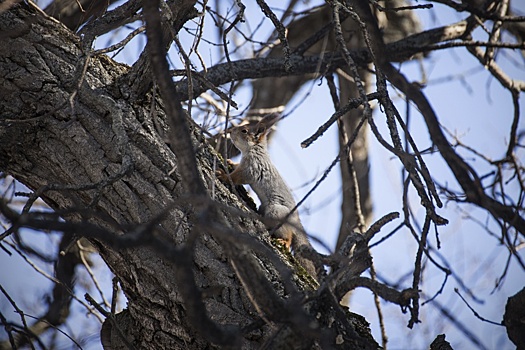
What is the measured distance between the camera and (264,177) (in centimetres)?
432

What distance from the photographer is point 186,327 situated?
220 centimetres

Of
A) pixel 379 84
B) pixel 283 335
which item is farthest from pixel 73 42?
pixel 283 335

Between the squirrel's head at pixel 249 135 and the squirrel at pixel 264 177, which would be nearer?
the squirrel at pixel 264 177

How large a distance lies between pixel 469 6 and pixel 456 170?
3.59 ft

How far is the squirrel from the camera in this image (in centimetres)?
380

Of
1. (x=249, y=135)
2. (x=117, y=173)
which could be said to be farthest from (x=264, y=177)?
(x=117, y=173)

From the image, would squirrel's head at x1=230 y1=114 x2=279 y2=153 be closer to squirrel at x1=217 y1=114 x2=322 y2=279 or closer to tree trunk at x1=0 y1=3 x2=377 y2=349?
squirrel at x1=217 y1=114 x2=322 y2=279

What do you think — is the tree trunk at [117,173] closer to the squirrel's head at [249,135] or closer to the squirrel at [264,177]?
the squirrel at [264,177]

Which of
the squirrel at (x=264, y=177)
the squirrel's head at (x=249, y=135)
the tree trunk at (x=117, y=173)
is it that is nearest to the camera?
the tree trunk at (x=117, y=173)

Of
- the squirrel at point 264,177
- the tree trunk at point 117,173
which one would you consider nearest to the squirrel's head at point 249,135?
the squirrel at point 264,177

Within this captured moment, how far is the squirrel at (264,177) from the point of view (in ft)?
12.5

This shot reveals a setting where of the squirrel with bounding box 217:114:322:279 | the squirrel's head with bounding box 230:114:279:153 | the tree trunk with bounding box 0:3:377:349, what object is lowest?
the tree trunk with bounding box 0:3:377:349

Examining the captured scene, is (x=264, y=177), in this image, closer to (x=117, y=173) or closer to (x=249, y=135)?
(x=249, y=135)

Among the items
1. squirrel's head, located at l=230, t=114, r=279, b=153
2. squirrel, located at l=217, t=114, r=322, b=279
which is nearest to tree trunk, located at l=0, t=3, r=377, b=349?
squirrel, located at l=217, t=114, r=322, b=279
